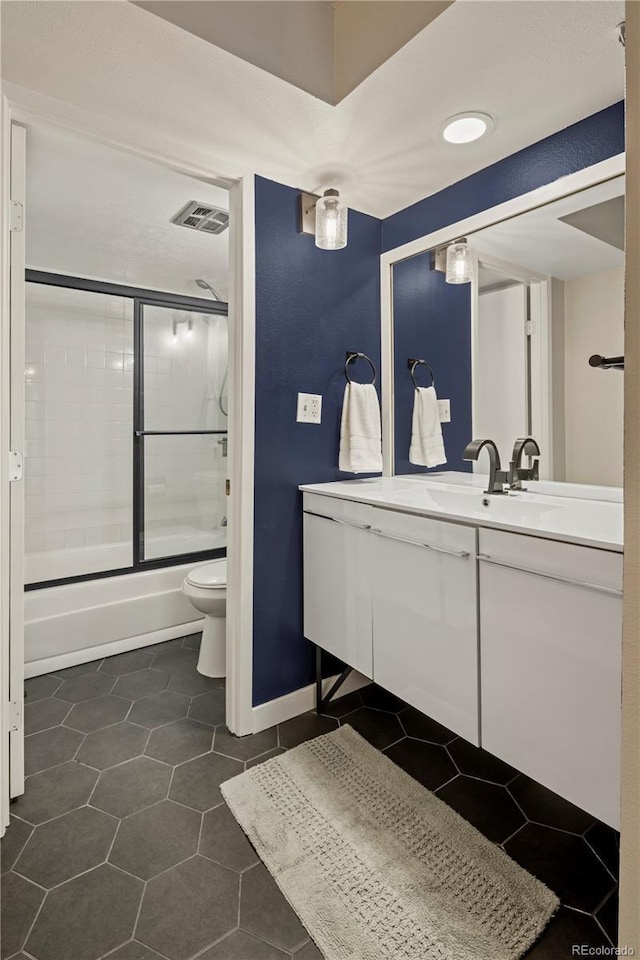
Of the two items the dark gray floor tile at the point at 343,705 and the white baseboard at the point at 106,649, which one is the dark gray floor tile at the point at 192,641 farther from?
the dark gray floor tile at the point at 343,705

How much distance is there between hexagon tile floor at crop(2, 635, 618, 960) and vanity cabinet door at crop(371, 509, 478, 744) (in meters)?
0.36

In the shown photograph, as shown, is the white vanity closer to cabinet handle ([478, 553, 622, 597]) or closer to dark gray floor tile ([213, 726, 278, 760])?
cabinet handle ([478, 553, 622, 597])

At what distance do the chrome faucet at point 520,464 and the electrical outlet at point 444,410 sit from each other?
41cm

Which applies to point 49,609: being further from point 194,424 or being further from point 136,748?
point 194,424

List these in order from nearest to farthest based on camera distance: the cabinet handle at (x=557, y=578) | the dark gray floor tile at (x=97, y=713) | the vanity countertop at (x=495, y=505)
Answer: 1. the cabinet handle at (x=557, y=578)
2. the vanity countertop at (x=495, y=505)
3. the dark gray floor tile at (x=97, y=713)

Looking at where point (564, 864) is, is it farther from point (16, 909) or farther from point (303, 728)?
point (16, 909)

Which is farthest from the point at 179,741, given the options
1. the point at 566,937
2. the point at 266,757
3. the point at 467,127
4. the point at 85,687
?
the point at 467,127

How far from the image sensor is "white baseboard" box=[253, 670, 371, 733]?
1997 mm

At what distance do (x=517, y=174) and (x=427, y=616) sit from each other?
156cm

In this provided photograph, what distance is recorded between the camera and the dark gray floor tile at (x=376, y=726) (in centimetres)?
191

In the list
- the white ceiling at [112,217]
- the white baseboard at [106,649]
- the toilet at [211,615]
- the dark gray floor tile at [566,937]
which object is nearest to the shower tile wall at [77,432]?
the white ceiling at [112,217]

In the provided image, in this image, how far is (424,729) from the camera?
1.98 m

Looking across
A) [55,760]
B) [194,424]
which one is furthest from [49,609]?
[194,424]

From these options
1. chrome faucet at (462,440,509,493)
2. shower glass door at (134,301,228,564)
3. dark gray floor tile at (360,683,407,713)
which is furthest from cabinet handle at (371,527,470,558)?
shower glass door at (134,301,228,564)
